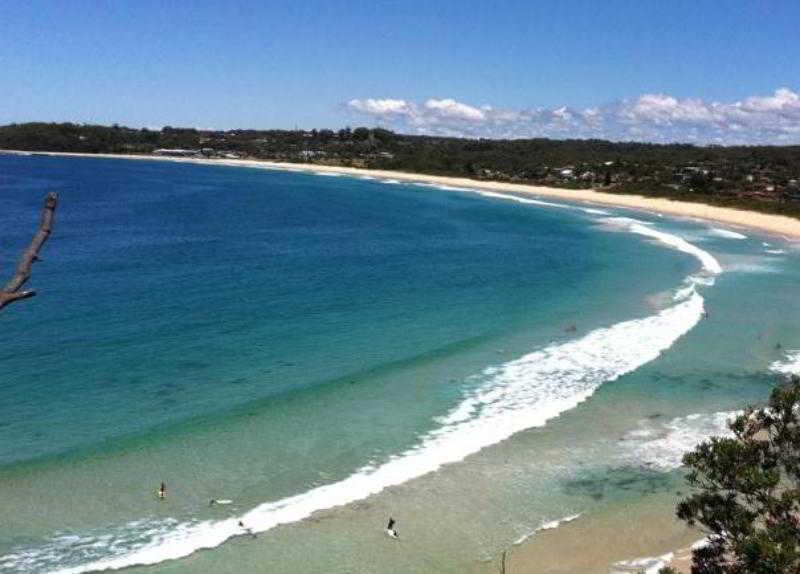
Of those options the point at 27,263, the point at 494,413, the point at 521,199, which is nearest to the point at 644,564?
the point at 494,413

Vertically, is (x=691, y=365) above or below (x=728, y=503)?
below

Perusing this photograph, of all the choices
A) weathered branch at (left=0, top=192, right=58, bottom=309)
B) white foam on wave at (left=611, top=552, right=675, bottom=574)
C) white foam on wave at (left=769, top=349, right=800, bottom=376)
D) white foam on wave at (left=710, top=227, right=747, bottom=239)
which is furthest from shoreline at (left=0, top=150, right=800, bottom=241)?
weathered branch at (left=0, top=192, right=58, bottom=309)

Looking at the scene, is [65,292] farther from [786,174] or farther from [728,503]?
[786,174]

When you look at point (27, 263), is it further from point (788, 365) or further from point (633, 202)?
point (633, 202)

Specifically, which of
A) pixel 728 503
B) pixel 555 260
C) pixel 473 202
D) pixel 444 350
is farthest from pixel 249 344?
pixel 473 202

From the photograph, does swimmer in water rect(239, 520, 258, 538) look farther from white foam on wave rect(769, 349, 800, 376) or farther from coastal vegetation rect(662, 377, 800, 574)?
white foam on wave rect(769, 349, 800, 376)
